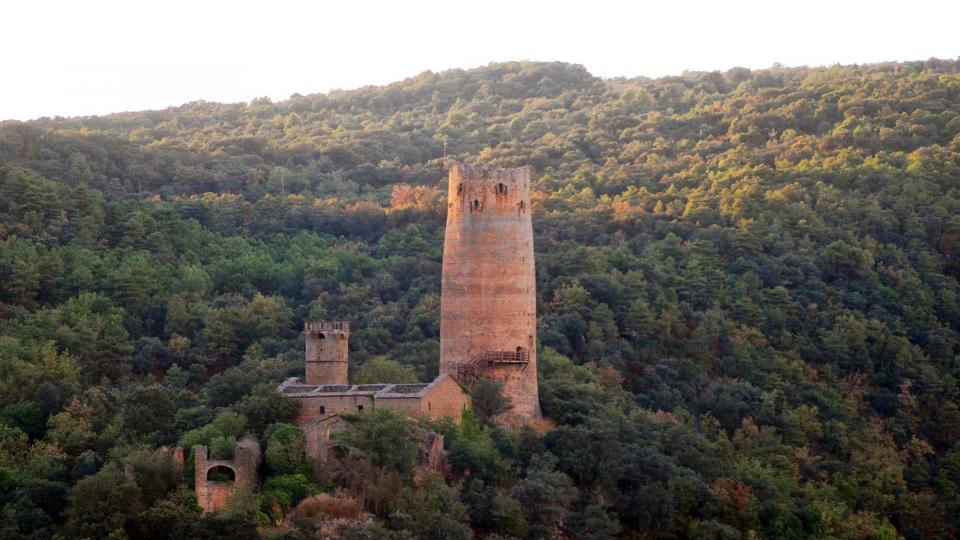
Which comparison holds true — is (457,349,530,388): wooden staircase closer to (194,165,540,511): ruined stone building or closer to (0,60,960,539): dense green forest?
(194,165,540,511): ruined stone building

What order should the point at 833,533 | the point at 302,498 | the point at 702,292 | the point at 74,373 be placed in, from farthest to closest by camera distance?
the point at 702,292
the point at 74,373
the point at 833,533
the point at 302,498

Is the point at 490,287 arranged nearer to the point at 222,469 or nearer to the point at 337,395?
the point at 337,395

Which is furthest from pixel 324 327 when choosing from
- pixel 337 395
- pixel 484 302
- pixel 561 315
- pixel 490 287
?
pixel 561 315

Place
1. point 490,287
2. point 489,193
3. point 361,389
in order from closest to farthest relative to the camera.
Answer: point 361,389, point 490,287, point 489,193

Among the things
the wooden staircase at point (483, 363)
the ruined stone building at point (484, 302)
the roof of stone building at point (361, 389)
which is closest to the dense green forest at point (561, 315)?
the wooden staircase at point (483, 363)

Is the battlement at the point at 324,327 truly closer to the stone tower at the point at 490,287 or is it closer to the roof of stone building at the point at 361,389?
the roof of stone building at the point at 361,389

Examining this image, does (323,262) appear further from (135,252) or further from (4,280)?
(4,280)

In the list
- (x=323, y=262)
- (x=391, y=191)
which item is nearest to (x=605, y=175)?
(x=391, y=191)
